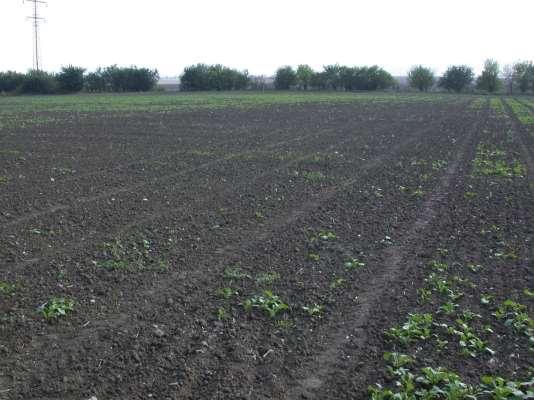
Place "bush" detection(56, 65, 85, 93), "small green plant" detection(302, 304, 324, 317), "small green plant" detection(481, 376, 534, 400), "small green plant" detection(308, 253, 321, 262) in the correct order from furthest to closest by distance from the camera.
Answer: "bush" detection(56, 65, 85, 93), "small green plant" detection(308, 253, 321, 262), "small green plant" detection(302, 304, 324, 317), "small green plant" detection(481, 376, 534, 400)

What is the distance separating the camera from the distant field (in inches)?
215

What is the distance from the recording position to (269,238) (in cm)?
988

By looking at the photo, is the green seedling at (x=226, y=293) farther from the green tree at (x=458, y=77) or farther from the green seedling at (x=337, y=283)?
the green tree at (x=458, y=77)

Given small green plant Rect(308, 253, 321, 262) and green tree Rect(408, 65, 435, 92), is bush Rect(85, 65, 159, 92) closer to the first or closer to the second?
green tree Rect(408, 65, 435, 92)

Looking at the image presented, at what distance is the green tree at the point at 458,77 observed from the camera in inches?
3757

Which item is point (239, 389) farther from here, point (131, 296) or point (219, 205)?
point (219, 205)

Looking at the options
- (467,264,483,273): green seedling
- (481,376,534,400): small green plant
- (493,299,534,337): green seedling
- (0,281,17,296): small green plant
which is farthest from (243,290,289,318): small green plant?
(467,264,483,273): green seedling

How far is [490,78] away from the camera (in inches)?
3674

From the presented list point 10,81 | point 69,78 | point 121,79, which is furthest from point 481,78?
point 10,81

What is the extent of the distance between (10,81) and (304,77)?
44.9m

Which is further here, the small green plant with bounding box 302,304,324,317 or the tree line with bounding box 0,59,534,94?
the tree line with bounding box 0,59,534,94

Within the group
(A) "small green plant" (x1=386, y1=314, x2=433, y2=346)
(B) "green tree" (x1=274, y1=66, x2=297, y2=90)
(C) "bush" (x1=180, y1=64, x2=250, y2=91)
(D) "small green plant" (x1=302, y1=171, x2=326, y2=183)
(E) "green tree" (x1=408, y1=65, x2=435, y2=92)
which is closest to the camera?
(A) "small green plant" (x1=386, y1=314, x2=433, y2=346)

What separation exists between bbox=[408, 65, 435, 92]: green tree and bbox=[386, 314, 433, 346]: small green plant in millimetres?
96824

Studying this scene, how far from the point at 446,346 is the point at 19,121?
3090cm
